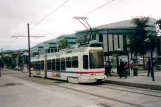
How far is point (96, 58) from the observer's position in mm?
20797

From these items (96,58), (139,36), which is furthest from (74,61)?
(139,36)

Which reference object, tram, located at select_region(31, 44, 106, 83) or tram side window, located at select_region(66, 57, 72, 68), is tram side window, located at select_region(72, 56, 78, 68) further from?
tram side window, located at select_region(66, 57, 72, 68)

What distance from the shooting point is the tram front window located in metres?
20.6

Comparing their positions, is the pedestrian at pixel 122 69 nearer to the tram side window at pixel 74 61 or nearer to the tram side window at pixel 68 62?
the tram side window at pixel 74 61

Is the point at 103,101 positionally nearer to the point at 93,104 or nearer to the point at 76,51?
the point at 93,104

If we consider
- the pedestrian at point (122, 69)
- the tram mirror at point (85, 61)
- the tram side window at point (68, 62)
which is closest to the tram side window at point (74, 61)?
the tram side window at point (68, 62)

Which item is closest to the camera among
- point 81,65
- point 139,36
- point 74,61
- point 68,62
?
point 81,65

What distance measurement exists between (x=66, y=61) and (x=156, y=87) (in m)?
10.2

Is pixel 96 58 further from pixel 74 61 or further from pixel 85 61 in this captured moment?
pixel 74 61

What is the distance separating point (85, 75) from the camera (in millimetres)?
20531

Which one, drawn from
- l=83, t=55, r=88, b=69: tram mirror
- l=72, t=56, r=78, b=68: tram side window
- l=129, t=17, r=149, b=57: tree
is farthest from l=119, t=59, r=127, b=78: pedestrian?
l=129, t=17, r=149, b=57: tree

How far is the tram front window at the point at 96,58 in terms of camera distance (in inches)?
809

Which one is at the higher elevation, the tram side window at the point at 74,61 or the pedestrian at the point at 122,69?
the tram side window at the point at 74,61

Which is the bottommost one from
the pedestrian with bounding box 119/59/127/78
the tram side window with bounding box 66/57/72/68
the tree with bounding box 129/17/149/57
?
the pedestrian with bounding box 119/59/127/78
